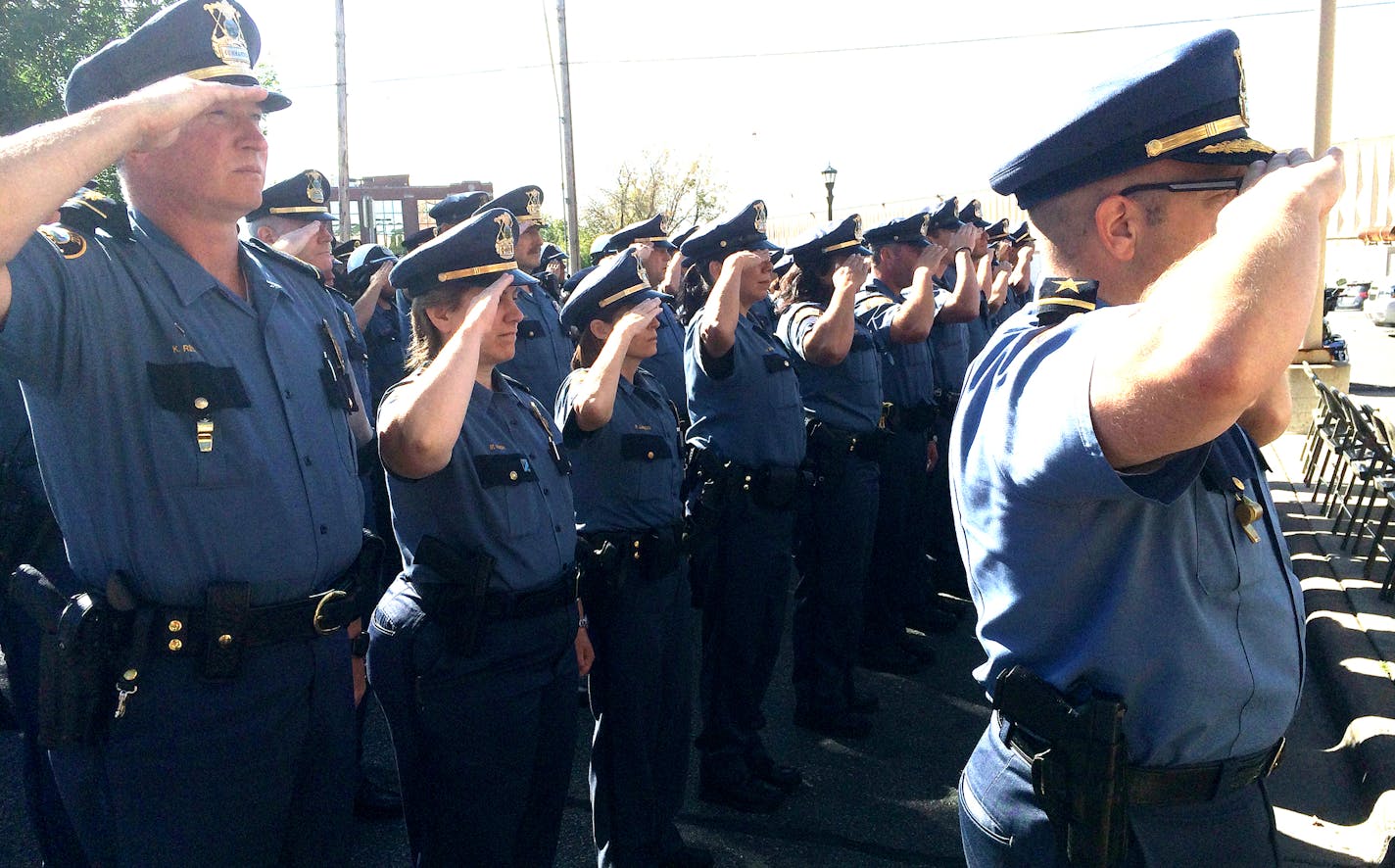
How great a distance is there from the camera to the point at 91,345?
2.03 metres

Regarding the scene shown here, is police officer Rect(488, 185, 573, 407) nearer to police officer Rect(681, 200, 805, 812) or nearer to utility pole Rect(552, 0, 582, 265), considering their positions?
police officer Rect(681, 200, 805, 812)

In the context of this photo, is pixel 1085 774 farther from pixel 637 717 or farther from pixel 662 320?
pixel 662 320

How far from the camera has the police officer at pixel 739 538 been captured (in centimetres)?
421

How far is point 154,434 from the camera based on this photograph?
6.80 ft

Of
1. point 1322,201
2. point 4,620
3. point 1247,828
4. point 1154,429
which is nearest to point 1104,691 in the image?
point 1247,828

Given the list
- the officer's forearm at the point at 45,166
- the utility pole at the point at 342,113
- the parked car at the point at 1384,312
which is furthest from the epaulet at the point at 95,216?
the parked car at the point at 1384,312

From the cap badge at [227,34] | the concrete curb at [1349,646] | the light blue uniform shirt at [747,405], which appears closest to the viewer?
the cap badge at [227,34]

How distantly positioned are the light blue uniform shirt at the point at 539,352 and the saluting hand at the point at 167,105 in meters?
3.98

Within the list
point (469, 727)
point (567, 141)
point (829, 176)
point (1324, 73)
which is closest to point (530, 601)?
point (469, 727)

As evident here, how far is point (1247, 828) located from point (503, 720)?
67.0 inches

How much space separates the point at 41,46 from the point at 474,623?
839 inches

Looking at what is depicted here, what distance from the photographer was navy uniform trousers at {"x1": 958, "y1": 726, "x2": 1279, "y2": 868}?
5.25 feet

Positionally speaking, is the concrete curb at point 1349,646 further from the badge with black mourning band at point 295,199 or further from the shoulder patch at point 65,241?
the badge with black mourning band at point 295,199

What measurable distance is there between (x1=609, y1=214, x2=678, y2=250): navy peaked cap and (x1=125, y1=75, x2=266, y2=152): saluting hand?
18.8 ft
